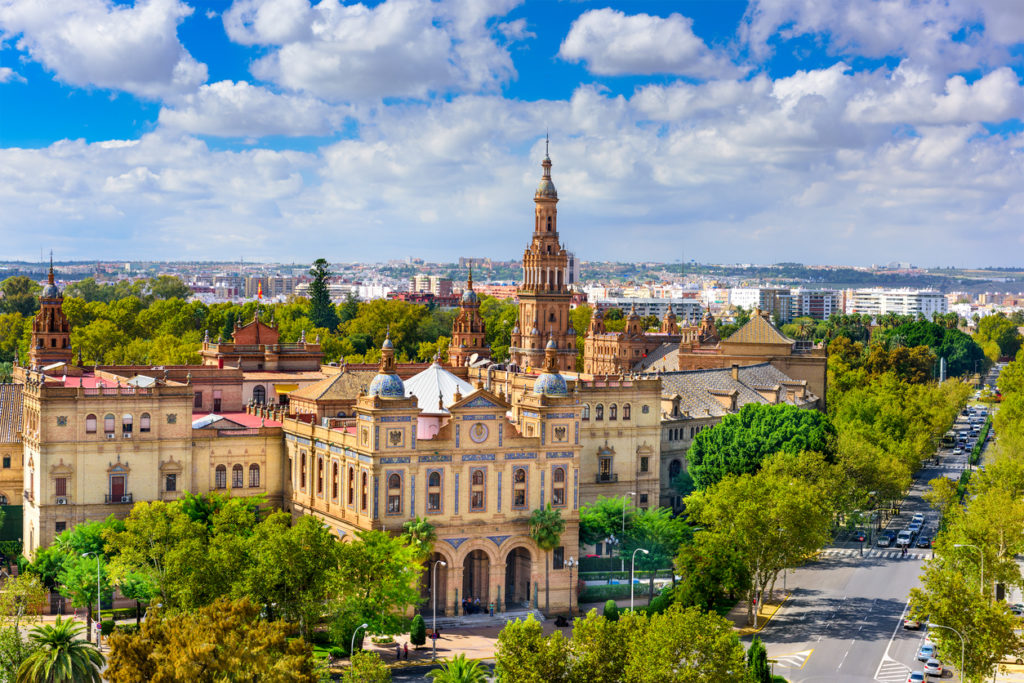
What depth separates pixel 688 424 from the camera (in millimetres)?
121250

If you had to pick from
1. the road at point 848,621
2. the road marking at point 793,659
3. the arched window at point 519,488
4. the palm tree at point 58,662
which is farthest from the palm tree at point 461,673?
the arched window at point 519,488

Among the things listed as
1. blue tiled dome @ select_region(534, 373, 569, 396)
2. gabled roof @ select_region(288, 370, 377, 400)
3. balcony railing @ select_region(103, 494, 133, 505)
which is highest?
blue tiled dome @ select_region(534, 373, 569, 396)

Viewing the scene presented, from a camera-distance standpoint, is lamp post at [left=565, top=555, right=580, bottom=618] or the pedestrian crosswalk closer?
lamp post at [left=565, top=555, right=580, bottom=618]

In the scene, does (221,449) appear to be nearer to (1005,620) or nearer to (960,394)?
(1005,620)

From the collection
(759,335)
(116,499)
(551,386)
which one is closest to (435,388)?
(551,386)

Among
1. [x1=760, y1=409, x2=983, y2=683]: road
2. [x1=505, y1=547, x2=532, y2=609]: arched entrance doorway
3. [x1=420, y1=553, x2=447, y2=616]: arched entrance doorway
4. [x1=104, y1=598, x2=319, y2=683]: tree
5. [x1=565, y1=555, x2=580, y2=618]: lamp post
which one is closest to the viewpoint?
[x1=104, y1=598, x2=319, y2=683]: tree

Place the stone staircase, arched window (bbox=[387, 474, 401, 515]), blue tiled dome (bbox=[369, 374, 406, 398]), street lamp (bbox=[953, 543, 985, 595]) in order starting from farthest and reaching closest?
arched window (bbox=[387, 474, 401, 515]) → blue tiled dome (bbox=[369, 374, 406, 398]) → the stone staircase → street lamp (bbox=[953, 543, 985, 595])

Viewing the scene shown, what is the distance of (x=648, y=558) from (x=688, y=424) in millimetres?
35107

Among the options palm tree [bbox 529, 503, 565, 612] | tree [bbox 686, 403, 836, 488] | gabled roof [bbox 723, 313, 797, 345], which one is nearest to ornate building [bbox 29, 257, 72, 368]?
palm tree [bbox 529, 503, 565, 612]

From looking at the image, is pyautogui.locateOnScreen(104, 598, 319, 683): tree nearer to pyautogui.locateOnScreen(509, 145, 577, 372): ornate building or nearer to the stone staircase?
the stone staircase

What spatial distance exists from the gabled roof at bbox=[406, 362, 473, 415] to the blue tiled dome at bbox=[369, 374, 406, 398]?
307 inches

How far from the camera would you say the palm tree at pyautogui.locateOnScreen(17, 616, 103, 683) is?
52781 millimetres

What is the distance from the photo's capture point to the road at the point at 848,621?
72.9 metres

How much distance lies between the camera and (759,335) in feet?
511
